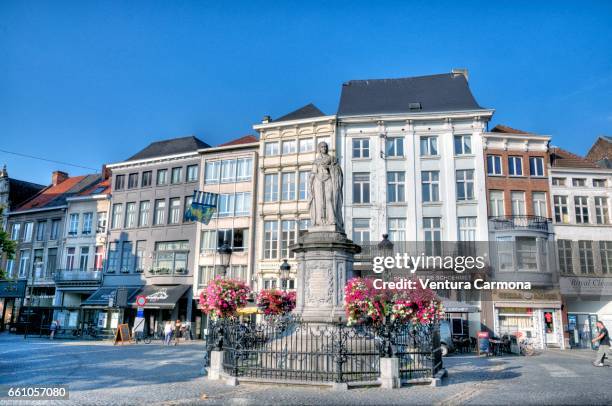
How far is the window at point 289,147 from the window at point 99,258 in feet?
59.5

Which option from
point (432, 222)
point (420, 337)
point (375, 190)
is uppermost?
point (375, 190)

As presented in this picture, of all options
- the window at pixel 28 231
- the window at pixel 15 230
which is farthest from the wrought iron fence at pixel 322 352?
the window at pixel 15 230

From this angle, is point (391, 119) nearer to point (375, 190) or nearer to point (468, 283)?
point (375, 190)

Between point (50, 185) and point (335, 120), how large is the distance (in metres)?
33.6

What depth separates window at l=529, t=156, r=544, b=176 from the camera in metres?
34.5

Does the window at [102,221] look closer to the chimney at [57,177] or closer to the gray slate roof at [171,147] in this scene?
the gray slate roof at [171,147]

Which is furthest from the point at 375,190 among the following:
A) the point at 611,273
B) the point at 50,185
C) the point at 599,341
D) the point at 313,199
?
the point at 50,185

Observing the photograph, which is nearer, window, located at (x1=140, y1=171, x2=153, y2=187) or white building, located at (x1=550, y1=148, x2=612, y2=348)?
white building, located at (x1=550, y1=148, x2=612, y2=348)

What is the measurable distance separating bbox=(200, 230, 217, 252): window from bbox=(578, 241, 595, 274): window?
2562 cm

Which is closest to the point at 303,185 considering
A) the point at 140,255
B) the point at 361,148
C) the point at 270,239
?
the point at 270,239

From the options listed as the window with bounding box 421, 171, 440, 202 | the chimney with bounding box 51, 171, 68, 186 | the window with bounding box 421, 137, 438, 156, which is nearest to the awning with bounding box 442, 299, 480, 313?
the window with bounding box 421, 171, 440, 202

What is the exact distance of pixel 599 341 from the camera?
17.4 m

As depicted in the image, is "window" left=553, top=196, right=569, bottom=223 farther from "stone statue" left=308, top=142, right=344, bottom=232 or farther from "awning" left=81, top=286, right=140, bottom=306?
"awning" left=81, top=286, right=140, bottom=306

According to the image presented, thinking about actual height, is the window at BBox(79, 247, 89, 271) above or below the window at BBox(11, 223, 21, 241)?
below
